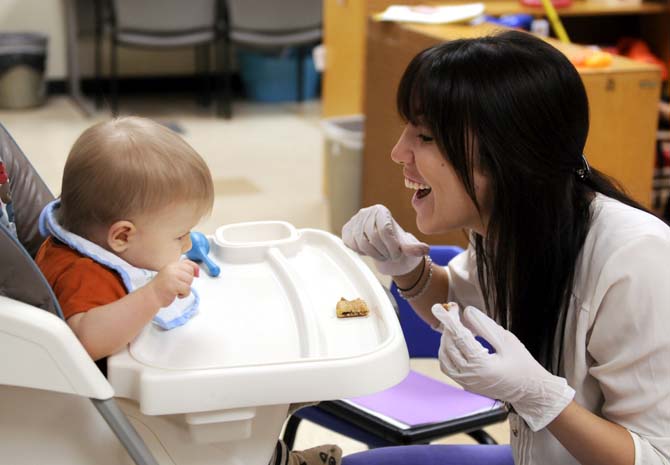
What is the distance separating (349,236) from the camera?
1.57 metres

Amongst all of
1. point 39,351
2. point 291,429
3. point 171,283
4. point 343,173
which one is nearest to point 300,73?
point 343,173

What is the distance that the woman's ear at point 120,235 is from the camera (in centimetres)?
117

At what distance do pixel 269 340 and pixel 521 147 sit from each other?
392 millimetres

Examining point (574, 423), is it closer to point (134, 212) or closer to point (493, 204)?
point (493, 204)

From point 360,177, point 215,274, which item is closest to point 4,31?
point 360,177

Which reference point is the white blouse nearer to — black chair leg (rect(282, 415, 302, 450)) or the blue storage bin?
black chair leg (rect(282, 415, 302, 450))

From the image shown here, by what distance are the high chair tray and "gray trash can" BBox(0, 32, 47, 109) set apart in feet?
15.7

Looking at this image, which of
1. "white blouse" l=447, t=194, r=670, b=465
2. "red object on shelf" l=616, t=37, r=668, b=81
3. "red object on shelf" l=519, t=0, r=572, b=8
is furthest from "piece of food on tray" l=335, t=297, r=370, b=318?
"red object on shelf" l=616, t=37, r=668, b=81

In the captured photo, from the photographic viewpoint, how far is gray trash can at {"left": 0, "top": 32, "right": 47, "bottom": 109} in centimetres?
582

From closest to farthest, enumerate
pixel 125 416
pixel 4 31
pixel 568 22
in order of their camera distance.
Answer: pixel 125 416 → pixel 568 22 → pixel 4 31

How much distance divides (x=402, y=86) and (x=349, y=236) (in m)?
0.34

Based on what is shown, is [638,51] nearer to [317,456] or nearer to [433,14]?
[433,14]

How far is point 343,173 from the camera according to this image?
12.7 ft

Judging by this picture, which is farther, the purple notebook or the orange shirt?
the purple notebook
